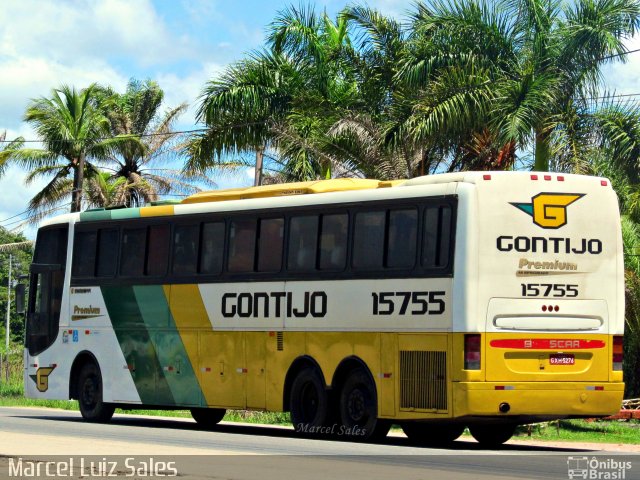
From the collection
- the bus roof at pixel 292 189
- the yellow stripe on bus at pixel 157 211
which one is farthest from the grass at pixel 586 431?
the yellow stripe on bus at pixel 157 211

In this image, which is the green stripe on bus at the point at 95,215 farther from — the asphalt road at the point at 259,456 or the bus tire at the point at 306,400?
the bus tire at the point at 306,400

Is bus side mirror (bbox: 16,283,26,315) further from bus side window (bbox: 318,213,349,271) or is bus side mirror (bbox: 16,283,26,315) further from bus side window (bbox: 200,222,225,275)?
bus side window (bbox: 318,213,349,271)

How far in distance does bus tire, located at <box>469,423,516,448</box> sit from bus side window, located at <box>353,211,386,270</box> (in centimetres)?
304

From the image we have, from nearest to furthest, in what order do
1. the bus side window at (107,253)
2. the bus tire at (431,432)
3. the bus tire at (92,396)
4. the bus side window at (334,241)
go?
the bus side window at (334,241)
the bus tire at (431,432)
the bus side window at (107,253)
the bus tire at (92,396)

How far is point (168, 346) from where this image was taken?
24.0 m

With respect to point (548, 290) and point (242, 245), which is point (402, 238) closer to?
point (548, 290)

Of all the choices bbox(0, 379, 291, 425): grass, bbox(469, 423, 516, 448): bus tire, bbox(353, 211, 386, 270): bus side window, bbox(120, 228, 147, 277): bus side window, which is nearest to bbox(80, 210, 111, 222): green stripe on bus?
bbox(120, 228, 147, 277): bus side window

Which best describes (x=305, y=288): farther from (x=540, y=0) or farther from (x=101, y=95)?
(x=101, y=95)

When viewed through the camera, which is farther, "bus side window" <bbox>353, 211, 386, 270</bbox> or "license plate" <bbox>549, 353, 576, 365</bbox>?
"bus side window" <bbox>353, 211, 386, 270</bbox>

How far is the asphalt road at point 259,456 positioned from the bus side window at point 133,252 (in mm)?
3138

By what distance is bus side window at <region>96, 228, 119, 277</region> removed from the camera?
83.0ft

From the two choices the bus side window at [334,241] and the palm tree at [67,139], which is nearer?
the bus side window at [334,241]

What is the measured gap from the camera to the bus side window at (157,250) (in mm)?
24125

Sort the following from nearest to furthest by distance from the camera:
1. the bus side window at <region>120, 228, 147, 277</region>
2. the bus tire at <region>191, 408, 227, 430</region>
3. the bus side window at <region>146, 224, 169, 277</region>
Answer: the bus side window at <region>146, 224, 169, 277</region>, the bus side window at <region>120, 228, 147, 277</region>, the bus tire at <region>191, 408, 227, 430</region>
